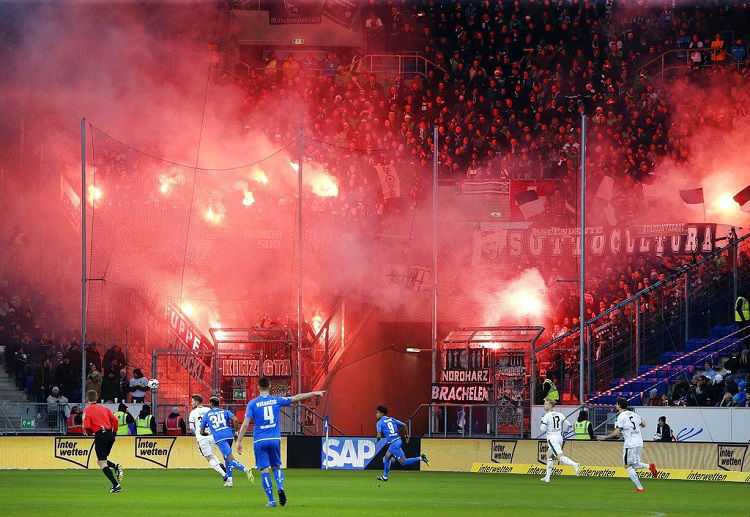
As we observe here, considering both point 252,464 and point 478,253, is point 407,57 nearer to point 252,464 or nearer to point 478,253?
point 478,253

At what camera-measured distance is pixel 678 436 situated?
31.2 meters

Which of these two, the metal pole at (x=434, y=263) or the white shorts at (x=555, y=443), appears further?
the metal pole at (x=434, y=263)

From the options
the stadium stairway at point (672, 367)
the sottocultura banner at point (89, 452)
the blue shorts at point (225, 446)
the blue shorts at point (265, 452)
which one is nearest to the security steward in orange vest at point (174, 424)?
the sottocultura banner at point (89, 452)

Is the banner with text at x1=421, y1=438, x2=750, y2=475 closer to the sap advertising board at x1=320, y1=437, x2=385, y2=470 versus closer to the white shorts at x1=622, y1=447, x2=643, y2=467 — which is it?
the sap advertising board at x1=320, y1=437, x2=385, y2=470

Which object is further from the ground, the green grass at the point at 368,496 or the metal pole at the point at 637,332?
the metal pole at the point at 637,332

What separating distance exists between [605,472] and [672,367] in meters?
4.78

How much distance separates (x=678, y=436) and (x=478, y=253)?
9.02m

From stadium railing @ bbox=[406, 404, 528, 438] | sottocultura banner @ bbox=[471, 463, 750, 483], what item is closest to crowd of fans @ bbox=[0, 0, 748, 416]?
stadium railing @ bbox=[406, 404, 528, 438]

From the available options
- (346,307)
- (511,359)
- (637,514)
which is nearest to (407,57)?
(346,307)

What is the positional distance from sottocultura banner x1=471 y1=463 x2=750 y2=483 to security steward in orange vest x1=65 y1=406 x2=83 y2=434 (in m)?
10.2

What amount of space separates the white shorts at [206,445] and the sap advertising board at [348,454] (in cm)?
610

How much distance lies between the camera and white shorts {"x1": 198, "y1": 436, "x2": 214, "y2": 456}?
88.9ft

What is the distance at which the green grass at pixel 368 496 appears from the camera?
63.6 feet

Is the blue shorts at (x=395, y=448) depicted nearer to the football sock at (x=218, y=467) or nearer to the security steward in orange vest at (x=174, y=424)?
the football sock at (x=218, y=467)
